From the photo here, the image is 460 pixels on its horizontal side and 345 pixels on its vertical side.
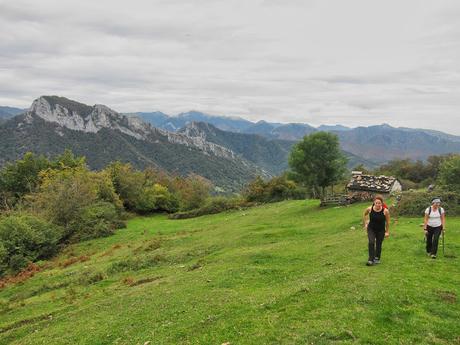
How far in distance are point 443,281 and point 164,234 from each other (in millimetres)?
38147

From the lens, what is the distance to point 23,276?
120 ft

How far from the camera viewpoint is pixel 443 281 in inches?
641

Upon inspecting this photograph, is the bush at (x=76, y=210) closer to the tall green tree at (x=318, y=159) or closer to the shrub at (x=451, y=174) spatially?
the tall green tree at (x=318, y=159)

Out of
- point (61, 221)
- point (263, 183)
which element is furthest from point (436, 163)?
point (61, 221)

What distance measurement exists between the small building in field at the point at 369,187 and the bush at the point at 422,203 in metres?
14.3

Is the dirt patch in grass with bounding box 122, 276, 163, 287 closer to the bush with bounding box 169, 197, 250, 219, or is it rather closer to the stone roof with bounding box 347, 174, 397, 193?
the stone roof with bounding box 347, 174, 397, 193

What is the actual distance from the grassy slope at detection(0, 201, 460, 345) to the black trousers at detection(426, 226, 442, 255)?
0.62 metres

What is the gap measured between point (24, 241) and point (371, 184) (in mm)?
46610

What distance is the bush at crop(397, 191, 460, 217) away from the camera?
1369 inches

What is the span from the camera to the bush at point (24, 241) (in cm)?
4138

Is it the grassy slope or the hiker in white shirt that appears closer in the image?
the grassy slope

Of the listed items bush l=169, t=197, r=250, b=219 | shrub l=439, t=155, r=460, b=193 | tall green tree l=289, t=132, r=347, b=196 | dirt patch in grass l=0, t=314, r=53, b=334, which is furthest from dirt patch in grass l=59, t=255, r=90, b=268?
shrub l=439, t=155, r=460, b=193

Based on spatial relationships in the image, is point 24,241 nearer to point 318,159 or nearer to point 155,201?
point 318,159

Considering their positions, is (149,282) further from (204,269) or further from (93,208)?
(93,208)
